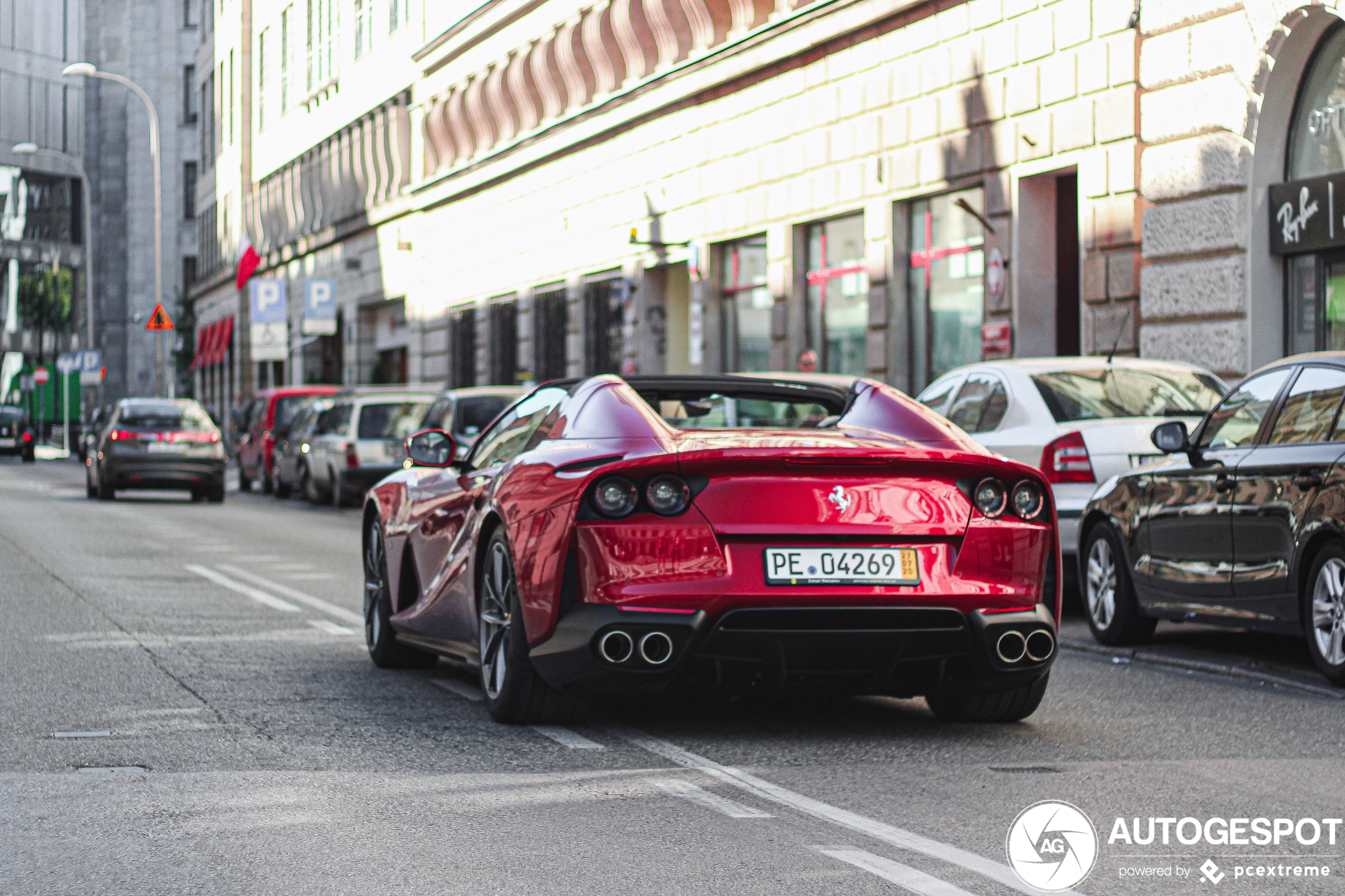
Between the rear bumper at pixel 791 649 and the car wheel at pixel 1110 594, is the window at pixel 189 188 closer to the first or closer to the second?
the car wheel at pixel 1110 594

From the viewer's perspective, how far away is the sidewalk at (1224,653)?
9055mm

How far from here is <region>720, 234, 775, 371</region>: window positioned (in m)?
28.9

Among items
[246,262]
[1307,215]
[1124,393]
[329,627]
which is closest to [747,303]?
[1307,215]

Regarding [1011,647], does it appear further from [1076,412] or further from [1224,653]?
[1076,412]

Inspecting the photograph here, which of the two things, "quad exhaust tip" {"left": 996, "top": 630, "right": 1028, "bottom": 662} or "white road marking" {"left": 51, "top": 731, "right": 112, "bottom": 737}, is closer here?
"quad exhaust tip" {"left": 996, "top": 630, "right": 1028, "bottom": 662}

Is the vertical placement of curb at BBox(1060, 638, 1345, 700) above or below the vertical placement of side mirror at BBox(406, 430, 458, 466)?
below

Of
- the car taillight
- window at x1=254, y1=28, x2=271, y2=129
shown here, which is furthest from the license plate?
window at x1=254, y1=28, x2=271, y2=129

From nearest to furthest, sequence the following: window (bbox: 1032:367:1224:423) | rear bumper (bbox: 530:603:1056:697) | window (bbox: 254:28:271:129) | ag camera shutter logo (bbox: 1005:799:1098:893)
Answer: ag camera shutter logo (bbox: 1005:799:1098:893) < rear bumper (bbox: 530:603:1056:697) < window (bbox: 1032:367:1224:423) < window (bbox: 254:28:271:129)

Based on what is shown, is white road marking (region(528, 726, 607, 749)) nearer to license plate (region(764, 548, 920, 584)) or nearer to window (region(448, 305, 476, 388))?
license plate (region(764, 548, 920, 584))

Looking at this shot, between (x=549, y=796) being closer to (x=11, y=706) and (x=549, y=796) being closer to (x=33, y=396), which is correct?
(x=11, y=706)

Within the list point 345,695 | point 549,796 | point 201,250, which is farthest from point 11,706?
point 201,250

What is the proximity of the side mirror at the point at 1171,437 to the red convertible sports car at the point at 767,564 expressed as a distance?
8.81 feet

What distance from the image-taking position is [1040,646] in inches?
271

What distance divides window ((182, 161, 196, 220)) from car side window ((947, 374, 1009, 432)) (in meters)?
85.6
